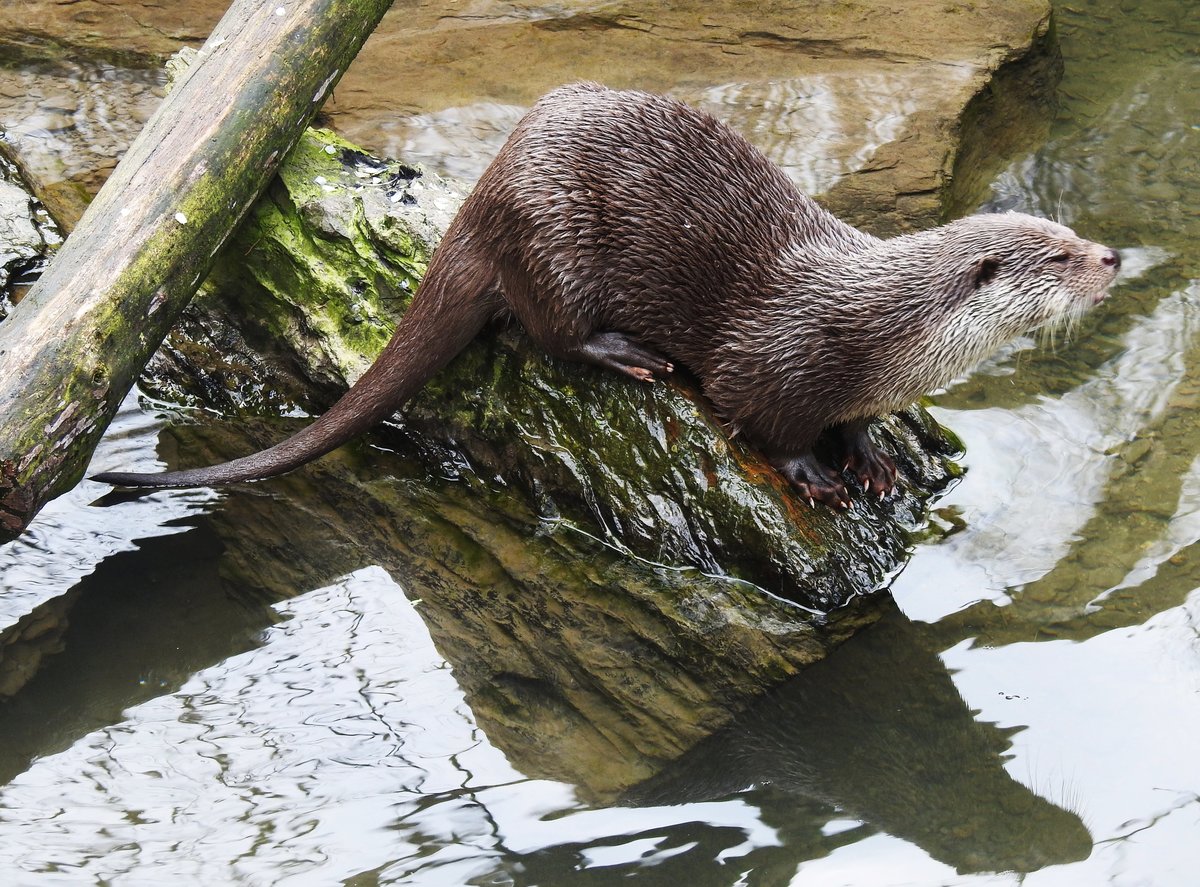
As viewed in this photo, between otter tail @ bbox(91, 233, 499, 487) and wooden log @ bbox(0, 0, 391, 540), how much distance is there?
30cm

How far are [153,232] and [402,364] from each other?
61 cm

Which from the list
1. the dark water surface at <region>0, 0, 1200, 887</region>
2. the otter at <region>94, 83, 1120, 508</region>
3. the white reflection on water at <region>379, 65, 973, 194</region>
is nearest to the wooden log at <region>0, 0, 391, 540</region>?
the otter at <region>94, 83, 1120, 508</region>

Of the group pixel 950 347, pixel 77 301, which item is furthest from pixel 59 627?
pixel 950 347

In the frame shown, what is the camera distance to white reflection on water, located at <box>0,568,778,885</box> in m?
2.02

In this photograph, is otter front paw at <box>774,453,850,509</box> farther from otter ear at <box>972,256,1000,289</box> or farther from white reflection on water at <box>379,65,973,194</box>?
white reflection on water at <box>379,65,973,194</box>

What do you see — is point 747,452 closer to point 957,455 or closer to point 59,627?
point 957,455

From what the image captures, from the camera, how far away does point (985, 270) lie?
2.43 meters

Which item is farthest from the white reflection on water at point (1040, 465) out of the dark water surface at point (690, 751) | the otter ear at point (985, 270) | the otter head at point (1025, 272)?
the otter ear at point (985, 270)

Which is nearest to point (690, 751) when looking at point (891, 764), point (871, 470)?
point (891, 764)

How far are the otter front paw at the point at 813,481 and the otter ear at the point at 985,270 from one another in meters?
0.53

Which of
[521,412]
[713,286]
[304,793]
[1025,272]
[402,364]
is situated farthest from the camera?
[521,412]

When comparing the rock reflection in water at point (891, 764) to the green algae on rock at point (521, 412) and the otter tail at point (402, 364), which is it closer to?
the green algae on rock at point (521, 412)

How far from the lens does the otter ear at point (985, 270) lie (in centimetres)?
242

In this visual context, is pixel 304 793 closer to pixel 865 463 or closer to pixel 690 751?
pixel 690 751
